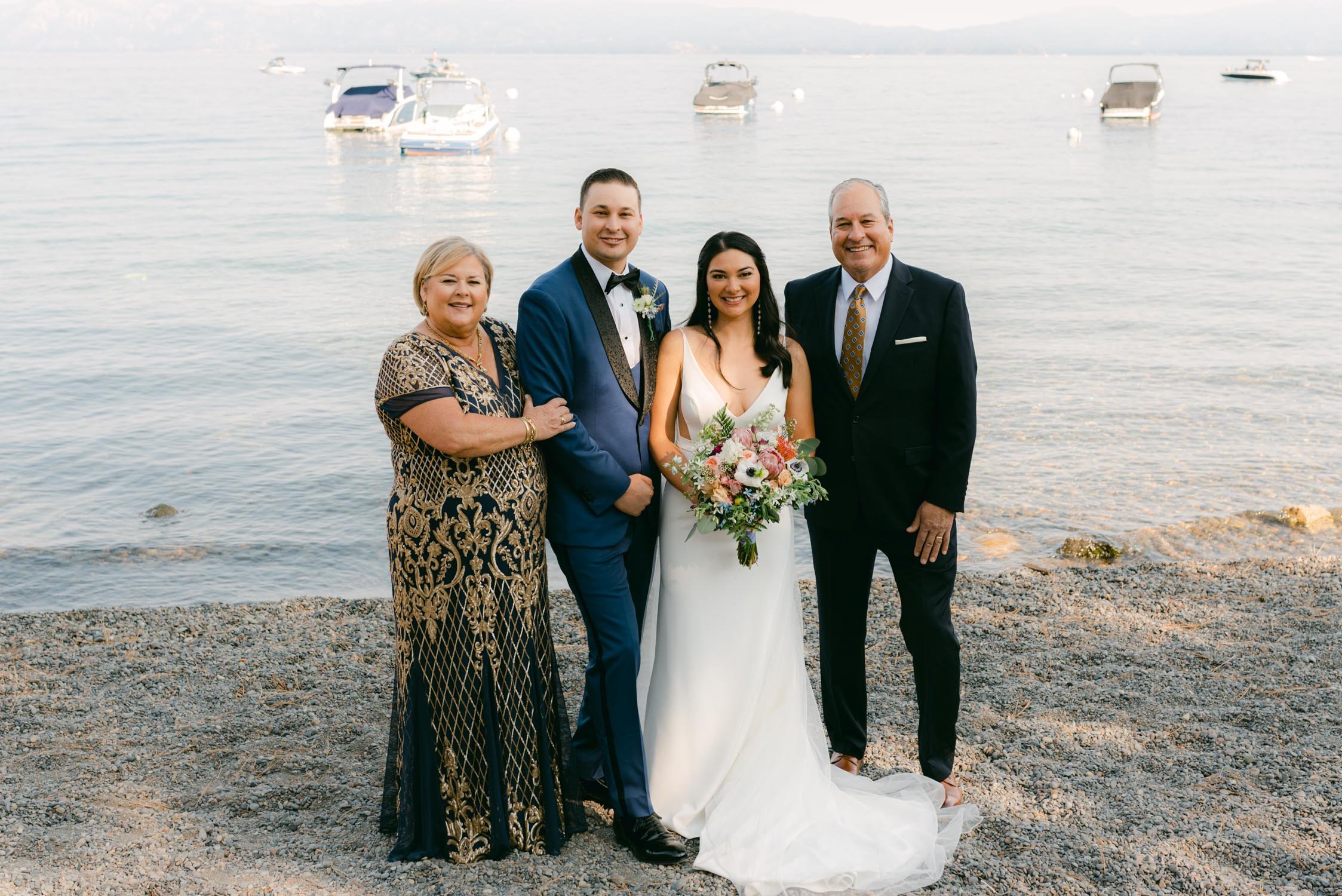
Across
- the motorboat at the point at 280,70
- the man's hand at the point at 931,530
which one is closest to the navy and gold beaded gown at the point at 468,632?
the man's hand at the point at 931,530

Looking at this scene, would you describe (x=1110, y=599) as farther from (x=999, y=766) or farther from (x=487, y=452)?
(x=487, y=452)

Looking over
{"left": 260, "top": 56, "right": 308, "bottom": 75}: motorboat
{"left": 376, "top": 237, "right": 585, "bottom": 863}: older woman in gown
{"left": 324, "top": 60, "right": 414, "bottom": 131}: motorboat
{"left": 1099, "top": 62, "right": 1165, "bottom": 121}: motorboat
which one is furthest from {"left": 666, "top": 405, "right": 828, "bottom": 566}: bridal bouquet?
{"left": 260, "top": 56, "right": 308, "bottom": 75}: motorboat

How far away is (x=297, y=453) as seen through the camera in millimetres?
12664

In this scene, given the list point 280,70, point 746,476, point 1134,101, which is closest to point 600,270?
point 746,476

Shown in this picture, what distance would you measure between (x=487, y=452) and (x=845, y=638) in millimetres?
1940

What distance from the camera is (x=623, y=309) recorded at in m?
4.39

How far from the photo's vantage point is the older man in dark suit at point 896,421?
4484 millimetres

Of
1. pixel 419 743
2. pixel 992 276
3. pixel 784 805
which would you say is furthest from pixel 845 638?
pixel 992 276

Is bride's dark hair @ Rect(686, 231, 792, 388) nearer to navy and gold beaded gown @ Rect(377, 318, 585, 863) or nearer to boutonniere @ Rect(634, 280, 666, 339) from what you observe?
boutonniere @ Rect(634, 280, 666, 339)

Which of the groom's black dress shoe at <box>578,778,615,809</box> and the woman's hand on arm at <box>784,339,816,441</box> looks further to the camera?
the groom's black dress shoe at <box>578,778,615,809</box>

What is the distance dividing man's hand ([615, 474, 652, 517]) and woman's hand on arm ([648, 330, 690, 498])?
10 centimetres

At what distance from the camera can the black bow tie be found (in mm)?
4320

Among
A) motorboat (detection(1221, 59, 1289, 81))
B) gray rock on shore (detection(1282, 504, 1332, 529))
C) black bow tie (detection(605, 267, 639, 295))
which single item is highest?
motorboat (detection(1221, 59, 1289, 81))

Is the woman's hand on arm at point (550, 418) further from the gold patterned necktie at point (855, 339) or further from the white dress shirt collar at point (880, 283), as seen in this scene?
the white dress shirt collar at point (880, 283)
